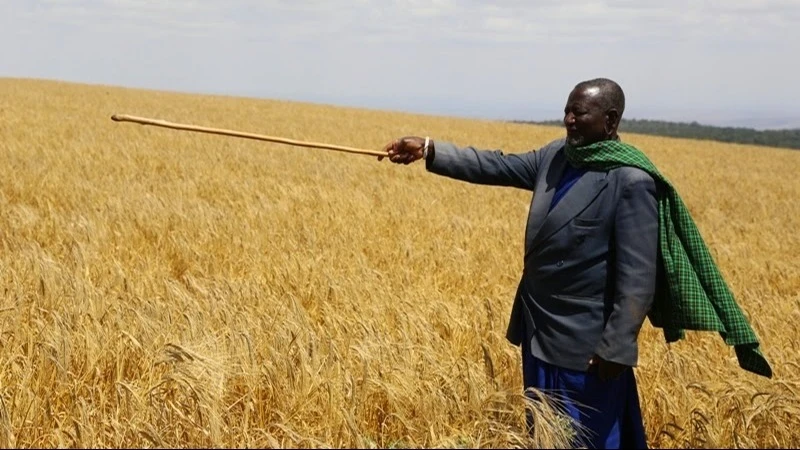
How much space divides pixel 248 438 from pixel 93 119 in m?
18.1

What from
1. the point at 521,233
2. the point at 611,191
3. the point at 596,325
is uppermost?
the point at 611,191

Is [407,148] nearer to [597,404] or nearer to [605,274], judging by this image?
[605,274]

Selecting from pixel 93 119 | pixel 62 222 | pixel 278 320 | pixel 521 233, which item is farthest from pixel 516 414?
pixel 93 119

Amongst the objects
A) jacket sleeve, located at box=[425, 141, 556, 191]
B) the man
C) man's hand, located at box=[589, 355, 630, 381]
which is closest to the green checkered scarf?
the man

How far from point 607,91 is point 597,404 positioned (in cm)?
107

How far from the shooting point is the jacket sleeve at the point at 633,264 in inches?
104

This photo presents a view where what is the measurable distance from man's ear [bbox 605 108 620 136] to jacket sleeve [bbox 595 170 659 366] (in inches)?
7.4

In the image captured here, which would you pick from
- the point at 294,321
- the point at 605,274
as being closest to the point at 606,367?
the point at 605,274

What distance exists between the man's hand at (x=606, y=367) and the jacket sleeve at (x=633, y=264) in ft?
0.13

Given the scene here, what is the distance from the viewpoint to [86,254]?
206 inches

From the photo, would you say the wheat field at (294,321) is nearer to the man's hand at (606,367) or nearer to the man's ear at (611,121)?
the man's hand at (606,367)

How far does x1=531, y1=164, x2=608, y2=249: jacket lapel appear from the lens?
2.71 meters

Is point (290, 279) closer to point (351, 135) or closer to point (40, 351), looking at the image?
point (40, 351)

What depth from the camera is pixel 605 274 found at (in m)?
2.74
